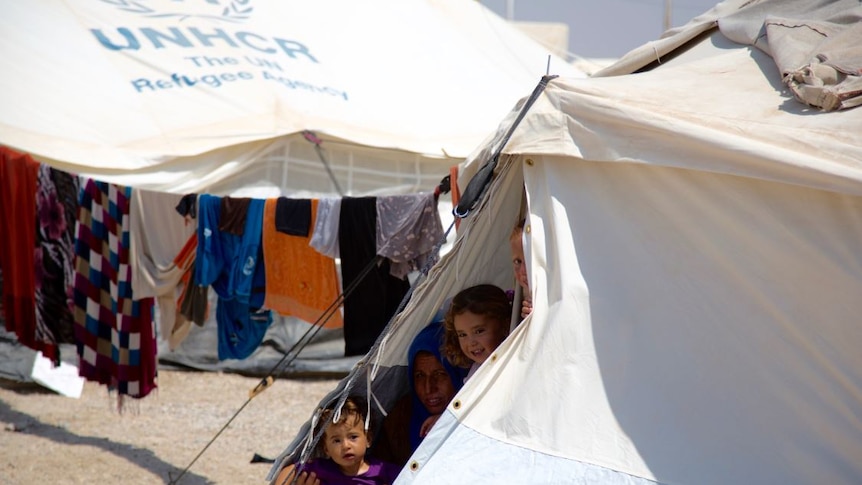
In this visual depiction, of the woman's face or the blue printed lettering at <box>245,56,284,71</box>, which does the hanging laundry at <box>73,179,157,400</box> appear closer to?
the woman's face

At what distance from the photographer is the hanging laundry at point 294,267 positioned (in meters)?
4.47

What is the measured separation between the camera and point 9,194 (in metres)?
5.07

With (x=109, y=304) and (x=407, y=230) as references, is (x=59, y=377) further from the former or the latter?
(x=407, y=230)

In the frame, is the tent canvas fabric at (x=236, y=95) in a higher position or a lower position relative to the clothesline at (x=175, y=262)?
higher

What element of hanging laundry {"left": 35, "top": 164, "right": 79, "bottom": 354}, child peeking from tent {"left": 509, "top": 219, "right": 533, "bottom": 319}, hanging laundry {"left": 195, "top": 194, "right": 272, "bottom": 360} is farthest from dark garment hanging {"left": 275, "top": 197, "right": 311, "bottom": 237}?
child peeking from tent {"left": 509, "top": 219, "right": 533, "bottom": 319}

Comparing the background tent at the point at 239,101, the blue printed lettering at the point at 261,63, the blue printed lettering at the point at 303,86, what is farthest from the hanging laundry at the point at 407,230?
the blue printed lettering at the point at 261,63

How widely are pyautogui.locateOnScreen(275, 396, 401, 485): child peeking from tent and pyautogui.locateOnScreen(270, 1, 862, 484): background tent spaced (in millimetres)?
672

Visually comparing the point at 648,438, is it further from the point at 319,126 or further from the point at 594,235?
the point at 319,126

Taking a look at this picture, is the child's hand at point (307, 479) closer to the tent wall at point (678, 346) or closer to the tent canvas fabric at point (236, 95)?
the tent wall at point (678, 346)

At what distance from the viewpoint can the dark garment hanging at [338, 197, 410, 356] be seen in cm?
429

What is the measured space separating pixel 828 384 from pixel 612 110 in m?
0.90

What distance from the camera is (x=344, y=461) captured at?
10.3ft

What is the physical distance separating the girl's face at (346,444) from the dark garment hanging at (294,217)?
4.90ft

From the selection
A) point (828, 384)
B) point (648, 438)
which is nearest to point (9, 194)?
point (648, 438)
